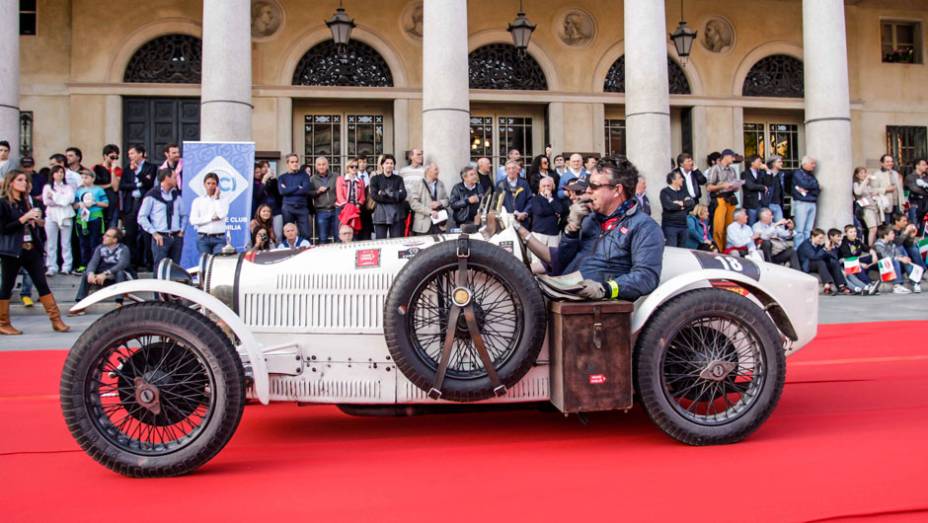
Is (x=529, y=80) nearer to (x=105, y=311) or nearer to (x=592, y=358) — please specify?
(x=105, y=311)

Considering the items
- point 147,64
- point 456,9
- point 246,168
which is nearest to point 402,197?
point 246,168

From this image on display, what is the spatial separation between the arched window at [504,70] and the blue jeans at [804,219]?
657 centimetres

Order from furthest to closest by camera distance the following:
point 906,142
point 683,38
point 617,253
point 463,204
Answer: point 906,142 < point 683,38 < point 463,204 < point 617,253

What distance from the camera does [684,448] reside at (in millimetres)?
3686

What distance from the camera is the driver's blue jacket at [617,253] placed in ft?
12.5

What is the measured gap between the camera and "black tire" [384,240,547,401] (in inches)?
140

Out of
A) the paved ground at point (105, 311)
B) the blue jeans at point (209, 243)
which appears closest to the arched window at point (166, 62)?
the paved ground at point (105, 311)

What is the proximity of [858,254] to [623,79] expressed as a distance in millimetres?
7126

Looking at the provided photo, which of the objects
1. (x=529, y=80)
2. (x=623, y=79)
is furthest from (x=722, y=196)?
(x=529, y=80)

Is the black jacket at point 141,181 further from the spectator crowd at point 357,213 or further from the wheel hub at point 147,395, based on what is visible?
the wheel hub at point 147,395

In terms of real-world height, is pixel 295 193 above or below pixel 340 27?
below

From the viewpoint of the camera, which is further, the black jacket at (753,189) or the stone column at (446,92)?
the black jacket at (753,189)

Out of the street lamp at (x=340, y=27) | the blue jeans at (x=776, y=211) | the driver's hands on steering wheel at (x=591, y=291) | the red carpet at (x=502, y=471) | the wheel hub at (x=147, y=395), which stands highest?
the street lamp at (x=340, y=27)

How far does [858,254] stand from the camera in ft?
46.0
